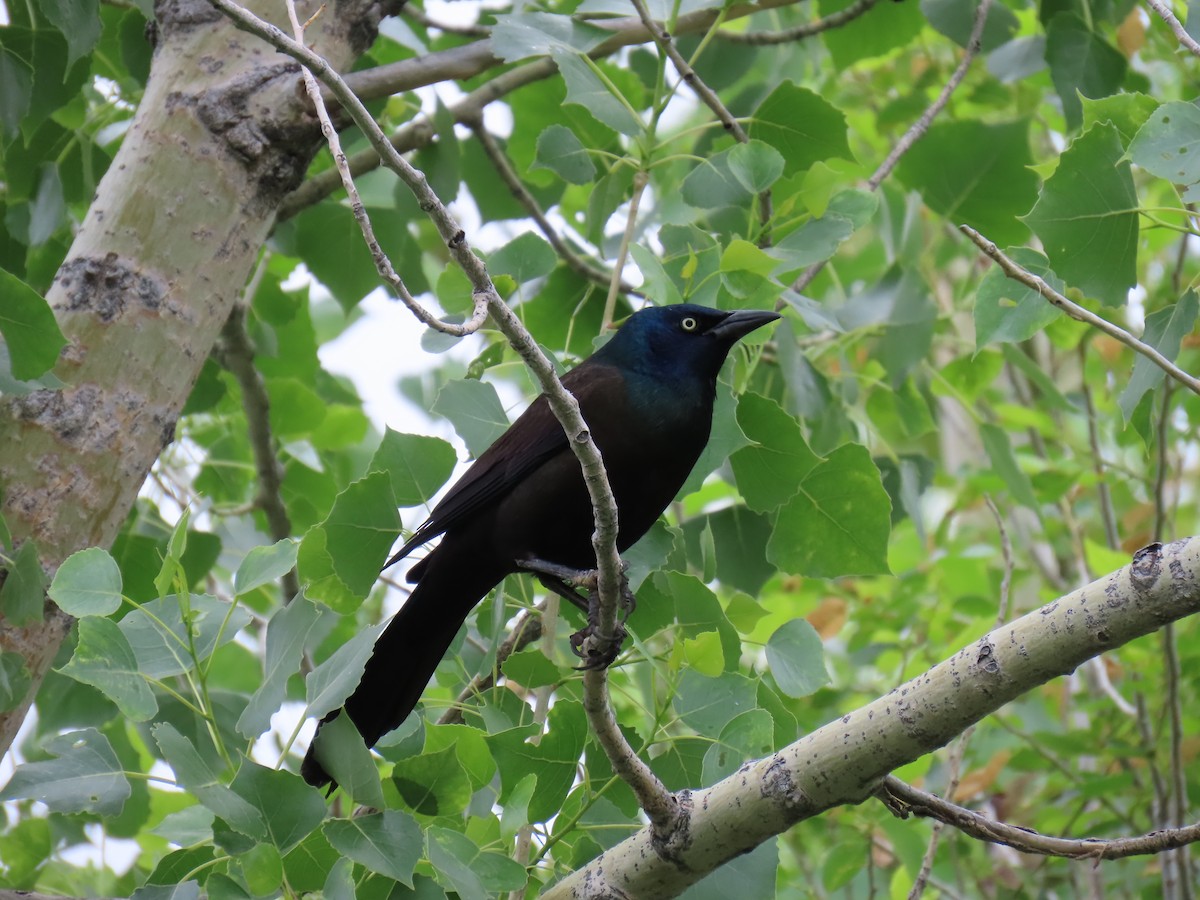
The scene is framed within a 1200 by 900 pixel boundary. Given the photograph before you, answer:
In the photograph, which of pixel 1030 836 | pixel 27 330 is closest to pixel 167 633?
pixel 27 330

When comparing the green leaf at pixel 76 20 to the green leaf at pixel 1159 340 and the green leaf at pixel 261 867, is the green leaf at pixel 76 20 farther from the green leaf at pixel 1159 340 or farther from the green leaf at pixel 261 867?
the green leaf at pixel 1159 340

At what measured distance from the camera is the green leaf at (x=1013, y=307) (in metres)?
2.69

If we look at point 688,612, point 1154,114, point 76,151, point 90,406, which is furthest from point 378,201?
point 1154,114

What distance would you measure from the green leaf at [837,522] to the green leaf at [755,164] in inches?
25.5

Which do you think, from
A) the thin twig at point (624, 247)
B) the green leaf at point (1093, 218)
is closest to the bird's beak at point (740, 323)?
the thin twig at point (624, 247)

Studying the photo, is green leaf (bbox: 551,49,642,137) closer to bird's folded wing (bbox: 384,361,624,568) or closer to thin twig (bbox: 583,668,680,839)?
bird's folded wing (bbox: 384,361,624,568)

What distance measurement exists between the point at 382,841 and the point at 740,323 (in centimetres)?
164

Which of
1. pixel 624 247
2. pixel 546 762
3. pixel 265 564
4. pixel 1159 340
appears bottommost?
pixel 546 762

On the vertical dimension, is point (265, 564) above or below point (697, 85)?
below

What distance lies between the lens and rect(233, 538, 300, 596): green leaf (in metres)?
→ 2.08

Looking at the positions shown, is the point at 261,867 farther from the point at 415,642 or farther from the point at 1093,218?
the point at 1093,218

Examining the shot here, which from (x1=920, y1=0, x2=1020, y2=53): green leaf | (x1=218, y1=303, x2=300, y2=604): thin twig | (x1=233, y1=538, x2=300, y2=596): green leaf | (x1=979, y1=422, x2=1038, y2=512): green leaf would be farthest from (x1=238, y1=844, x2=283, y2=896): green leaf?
(x1=920, y1=0, x2=1020, y2=53): green leaf

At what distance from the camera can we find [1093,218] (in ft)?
8.15

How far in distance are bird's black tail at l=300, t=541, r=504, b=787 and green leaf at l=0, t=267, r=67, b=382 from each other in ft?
3.19
